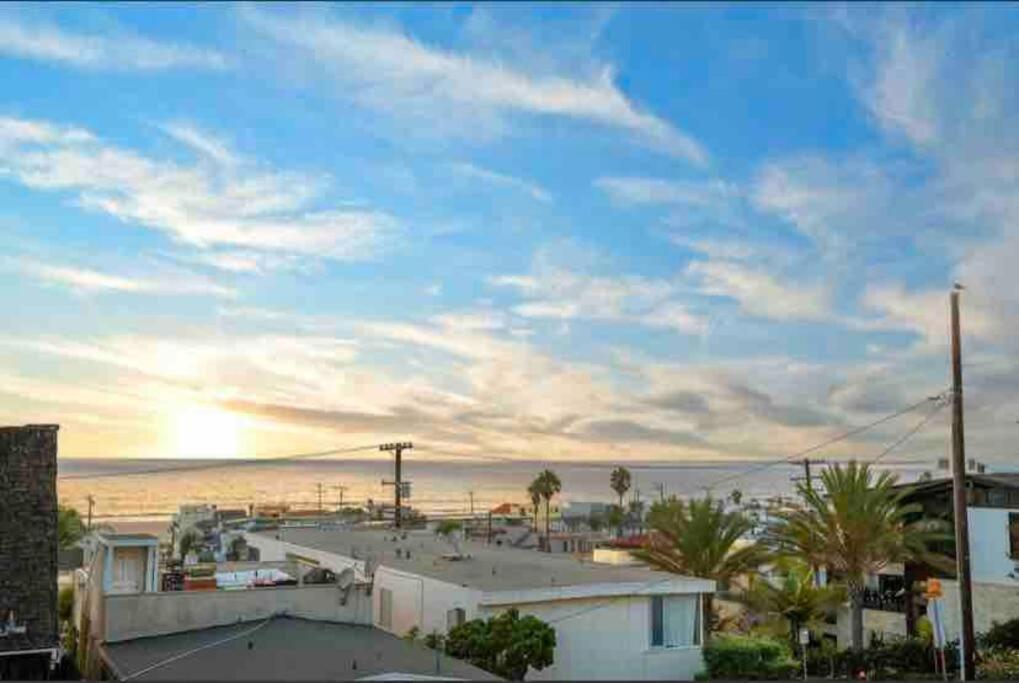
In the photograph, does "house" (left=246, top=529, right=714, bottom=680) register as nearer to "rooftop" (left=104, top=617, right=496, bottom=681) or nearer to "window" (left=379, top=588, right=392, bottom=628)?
"window" (left=379, top=588, right=392, bottom=628)

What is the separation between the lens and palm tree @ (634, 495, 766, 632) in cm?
3600

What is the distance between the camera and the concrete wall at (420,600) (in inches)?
853

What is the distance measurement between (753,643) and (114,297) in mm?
21553

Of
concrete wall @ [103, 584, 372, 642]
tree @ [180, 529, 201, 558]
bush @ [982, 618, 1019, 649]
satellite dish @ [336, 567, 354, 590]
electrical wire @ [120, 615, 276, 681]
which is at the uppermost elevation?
satellite dish @ [336, 567, 354, 590]

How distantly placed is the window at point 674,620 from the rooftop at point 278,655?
6984 mm

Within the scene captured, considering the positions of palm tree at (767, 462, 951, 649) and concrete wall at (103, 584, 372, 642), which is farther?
palm tree at (767, 462, 951, 649)

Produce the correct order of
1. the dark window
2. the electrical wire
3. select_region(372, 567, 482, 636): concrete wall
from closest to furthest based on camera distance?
1. the electrical wire
2. select_region(372, 567, 482, 636): concrete wall
3. the dark window

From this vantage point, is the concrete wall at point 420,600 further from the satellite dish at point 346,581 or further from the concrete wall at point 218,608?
the satellite dish at point 346,581

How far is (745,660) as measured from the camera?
80.3 ft

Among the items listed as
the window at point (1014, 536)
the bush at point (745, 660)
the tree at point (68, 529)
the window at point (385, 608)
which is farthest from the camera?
the tree at point (68, 529)

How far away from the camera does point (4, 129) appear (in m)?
20.4

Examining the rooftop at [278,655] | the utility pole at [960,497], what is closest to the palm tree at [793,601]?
the utility pole at [960,497]

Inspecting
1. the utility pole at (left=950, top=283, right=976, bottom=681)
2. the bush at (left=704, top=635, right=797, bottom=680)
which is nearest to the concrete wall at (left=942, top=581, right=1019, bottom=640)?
the bush at (left=704, top=635, right=797, bottom=680)

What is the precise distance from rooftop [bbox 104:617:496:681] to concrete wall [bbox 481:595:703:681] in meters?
4.41
